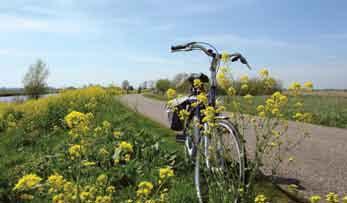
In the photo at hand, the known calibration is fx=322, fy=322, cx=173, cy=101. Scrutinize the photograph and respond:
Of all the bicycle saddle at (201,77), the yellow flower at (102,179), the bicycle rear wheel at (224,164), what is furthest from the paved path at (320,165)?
the yellow flower at (102,179)

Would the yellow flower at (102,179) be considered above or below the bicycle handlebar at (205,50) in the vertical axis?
below

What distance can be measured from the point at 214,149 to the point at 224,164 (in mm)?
325

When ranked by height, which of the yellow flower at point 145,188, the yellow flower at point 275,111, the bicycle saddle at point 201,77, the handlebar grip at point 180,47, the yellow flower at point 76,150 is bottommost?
the yellow flower at point 145,188

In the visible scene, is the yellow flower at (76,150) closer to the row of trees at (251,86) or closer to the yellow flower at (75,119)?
the yellow flower at (75,119)

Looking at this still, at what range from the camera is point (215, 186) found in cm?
263

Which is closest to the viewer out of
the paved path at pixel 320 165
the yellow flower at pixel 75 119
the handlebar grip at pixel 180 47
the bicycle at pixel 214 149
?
the yellow flower at pixel 75 119

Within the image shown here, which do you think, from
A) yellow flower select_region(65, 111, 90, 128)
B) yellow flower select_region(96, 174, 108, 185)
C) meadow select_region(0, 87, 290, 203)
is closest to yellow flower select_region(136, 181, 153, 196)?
meadow select_region(0, 87, 290, 203)

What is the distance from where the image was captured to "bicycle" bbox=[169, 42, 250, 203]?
2.56 m

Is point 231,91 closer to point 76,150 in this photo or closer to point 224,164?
point 224,164

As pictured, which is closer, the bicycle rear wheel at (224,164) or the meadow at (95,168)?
the meadow at (95,168)

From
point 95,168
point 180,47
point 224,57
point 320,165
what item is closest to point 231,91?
point 224,57

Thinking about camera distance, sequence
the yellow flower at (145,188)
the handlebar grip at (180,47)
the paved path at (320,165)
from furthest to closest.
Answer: the paved path at (320,165)
the handlebar grip at (180,47)
the yellow flower at (145,188)

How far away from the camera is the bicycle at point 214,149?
8.41ft

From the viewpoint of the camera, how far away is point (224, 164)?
2.85m
